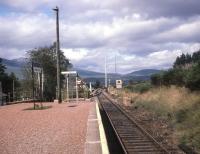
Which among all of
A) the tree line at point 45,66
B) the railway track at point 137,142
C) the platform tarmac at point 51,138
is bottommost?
the railway track at point 137,142

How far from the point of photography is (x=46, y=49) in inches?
2776

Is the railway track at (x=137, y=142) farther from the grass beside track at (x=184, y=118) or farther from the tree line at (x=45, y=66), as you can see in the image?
the tree line at (x=45, y=66)

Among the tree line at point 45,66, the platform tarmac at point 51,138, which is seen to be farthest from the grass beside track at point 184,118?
the tree line at point 45,66

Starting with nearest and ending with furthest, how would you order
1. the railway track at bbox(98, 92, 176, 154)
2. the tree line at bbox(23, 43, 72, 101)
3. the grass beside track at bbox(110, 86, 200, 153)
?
the railway track at bbox(98, 92, 176, 154)
the grass beside track at bbox(110, 86, 200, 153)
the tree line at bbox(23, 43, 72, 101)

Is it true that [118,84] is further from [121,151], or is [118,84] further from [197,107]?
[121,151]

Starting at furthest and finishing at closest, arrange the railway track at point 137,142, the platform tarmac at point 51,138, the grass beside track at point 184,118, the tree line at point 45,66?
the tree line at point 45,66
the grass beside track at point 184,118
the railway track at point 137,142
the platform tarmac at point 51,138

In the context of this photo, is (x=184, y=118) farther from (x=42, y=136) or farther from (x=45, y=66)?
(x=45, y=66)

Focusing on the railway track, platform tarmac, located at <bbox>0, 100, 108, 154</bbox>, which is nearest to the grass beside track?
the railway track

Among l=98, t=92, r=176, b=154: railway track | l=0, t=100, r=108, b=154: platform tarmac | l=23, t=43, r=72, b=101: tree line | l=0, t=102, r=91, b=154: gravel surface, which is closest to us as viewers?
l=0, t=100, r=108, b=154: platform tarmac

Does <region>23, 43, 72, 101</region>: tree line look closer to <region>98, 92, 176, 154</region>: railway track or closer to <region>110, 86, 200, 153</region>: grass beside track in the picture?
<region>110, 86, 200, 153</region>: grass beside track

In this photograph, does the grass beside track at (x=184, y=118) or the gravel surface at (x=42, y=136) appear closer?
the gravel surface at (x=42, y=136)

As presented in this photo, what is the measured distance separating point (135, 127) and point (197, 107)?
3.26 meters

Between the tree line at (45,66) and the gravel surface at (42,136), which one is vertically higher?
the tree line at (45,66)

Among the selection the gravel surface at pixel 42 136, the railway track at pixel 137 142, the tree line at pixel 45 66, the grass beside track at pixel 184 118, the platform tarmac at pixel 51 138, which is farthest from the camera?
the tree line at pixel 45 66
